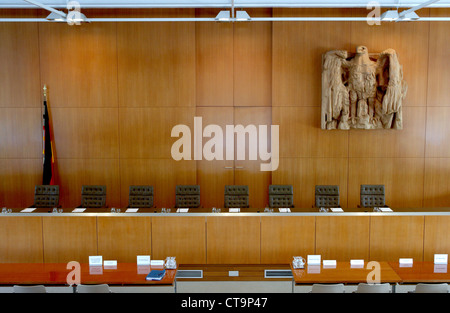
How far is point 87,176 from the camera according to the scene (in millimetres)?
7840

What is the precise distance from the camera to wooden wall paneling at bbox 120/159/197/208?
25.4 feet

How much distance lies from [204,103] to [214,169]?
1.41 meters

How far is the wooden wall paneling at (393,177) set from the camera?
7.73 m

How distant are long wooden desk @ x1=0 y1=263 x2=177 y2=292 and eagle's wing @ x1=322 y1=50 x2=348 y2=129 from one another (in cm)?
452

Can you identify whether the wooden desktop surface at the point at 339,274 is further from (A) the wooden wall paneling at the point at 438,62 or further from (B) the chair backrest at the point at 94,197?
(A) the wooden wall paneling at the point at 438,62

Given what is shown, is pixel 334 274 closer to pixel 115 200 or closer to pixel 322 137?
pixel 322 137

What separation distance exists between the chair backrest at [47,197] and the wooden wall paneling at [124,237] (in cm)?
180

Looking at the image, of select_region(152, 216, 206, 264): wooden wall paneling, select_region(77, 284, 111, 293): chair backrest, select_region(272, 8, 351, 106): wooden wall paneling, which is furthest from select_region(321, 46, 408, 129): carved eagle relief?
select_region(77, 284, 111, 293): chair backrest

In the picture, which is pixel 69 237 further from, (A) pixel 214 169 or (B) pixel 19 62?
(B) pixel 19 62

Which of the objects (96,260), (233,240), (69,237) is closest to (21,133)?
(69,237)

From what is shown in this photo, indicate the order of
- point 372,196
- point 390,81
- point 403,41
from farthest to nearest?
point 403,41
point 390,81
point 372,196

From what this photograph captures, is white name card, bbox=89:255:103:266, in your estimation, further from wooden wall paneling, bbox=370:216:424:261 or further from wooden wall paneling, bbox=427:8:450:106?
wooden wall paneling, bbox=427:8:450:106

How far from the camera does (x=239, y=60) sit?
24.9 feet

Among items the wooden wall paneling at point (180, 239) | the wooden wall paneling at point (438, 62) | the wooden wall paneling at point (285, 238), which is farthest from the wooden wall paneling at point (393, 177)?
the wooden wall paneling at point (180, 239)
